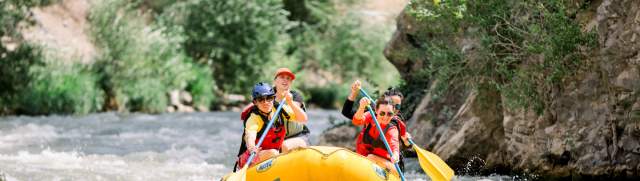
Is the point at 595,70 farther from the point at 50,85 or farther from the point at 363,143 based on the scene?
the point at 50,85

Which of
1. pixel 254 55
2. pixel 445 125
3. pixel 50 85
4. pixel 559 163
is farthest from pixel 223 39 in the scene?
pixel 559 163

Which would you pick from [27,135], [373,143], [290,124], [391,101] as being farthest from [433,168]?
[27,135]

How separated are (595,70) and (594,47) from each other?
8.3 inches

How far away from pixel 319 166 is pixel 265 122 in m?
0.71

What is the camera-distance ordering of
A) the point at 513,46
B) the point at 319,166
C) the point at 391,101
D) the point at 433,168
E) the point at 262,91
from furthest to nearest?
the point at 513,46, the point at 433,168, the point at 391,101, the point at 262,91, the point at 319,166

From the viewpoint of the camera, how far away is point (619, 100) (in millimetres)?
7324

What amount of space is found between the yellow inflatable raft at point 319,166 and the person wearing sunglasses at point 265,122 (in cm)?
21

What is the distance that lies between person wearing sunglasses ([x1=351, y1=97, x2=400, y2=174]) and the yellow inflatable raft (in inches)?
22.1

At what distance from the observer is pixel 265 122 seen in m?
6.14

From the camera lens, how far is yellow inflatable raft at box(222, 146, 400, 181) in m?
5.59

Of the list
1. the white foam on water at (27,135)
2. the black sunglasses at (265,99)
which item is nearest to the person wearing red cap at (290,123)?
the black sunglasses at (265,99)

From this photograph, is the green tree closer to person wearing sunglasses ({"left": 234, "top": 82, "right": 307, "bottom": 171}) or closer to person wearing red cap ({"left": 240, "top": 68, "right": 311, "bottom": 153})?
person wearing red cap ({"left": 240, "top": 68, "right": 311, "bottom": 153})

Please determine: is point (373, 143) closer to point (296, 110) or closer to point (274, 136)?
point (296, 110)

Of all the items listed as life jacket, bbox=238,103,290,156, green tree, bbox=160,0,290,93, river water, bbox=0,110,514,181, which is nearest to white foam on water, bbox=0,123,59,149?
river water, bbox=0,110,514,181
